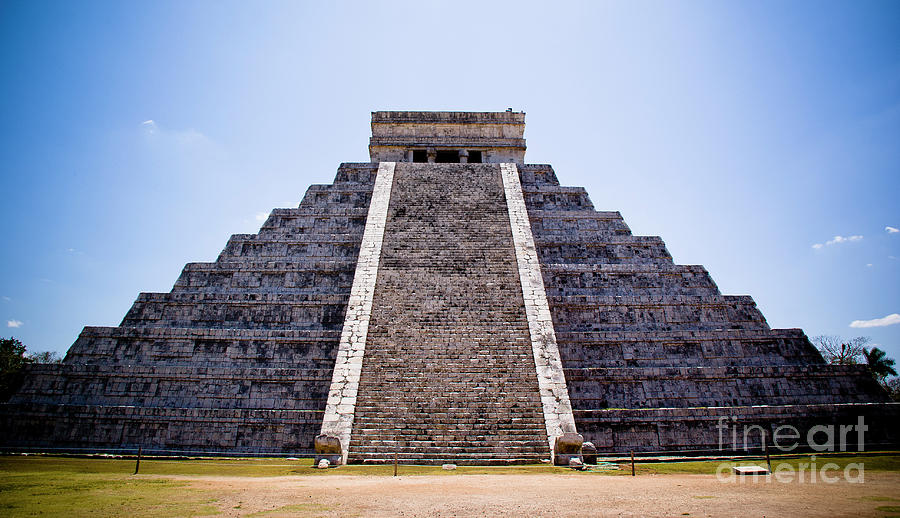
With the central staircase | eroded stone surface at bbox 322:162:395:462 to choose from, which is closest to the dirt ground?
the central staircase

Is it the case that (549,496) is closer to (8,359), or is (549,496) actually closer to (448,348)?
(448,348)

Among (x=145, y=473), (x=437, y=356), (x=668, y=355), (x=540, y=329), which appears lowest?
(x=145, y=473)

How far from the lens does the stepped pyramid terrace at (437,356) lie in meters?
8.13

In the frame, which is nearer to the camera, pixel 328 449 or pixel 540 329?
pixel 328 449

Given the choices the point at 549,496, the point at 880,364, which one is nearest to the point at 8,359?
the point at 549,496

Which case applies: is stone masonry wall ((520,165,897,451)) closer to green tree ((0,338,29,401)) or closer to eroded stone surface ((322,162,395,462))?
eroded stone surface ((322,162,395,462))

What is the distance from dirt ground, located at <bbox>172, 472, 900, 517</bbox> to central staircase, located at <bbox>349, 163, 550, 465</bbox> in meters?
1.26

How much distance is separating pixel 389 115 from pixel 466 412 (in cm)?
1387

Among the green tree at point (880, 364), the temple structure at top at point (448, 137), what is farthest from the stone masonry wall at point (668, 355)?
the green tree at point (880, 364)

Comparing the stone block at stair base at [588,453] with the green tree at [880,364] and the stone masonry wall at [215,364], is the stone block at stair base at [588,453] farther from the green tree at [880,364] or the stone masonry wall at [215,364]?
the green tree at [880,364]

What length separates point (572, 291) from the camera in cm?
1165

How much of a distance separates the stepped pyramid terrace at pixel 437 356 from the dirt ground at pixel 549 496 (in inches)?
66.7

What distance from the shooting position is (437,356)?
8.94 metres

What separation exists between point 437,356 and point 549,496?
4598mm
